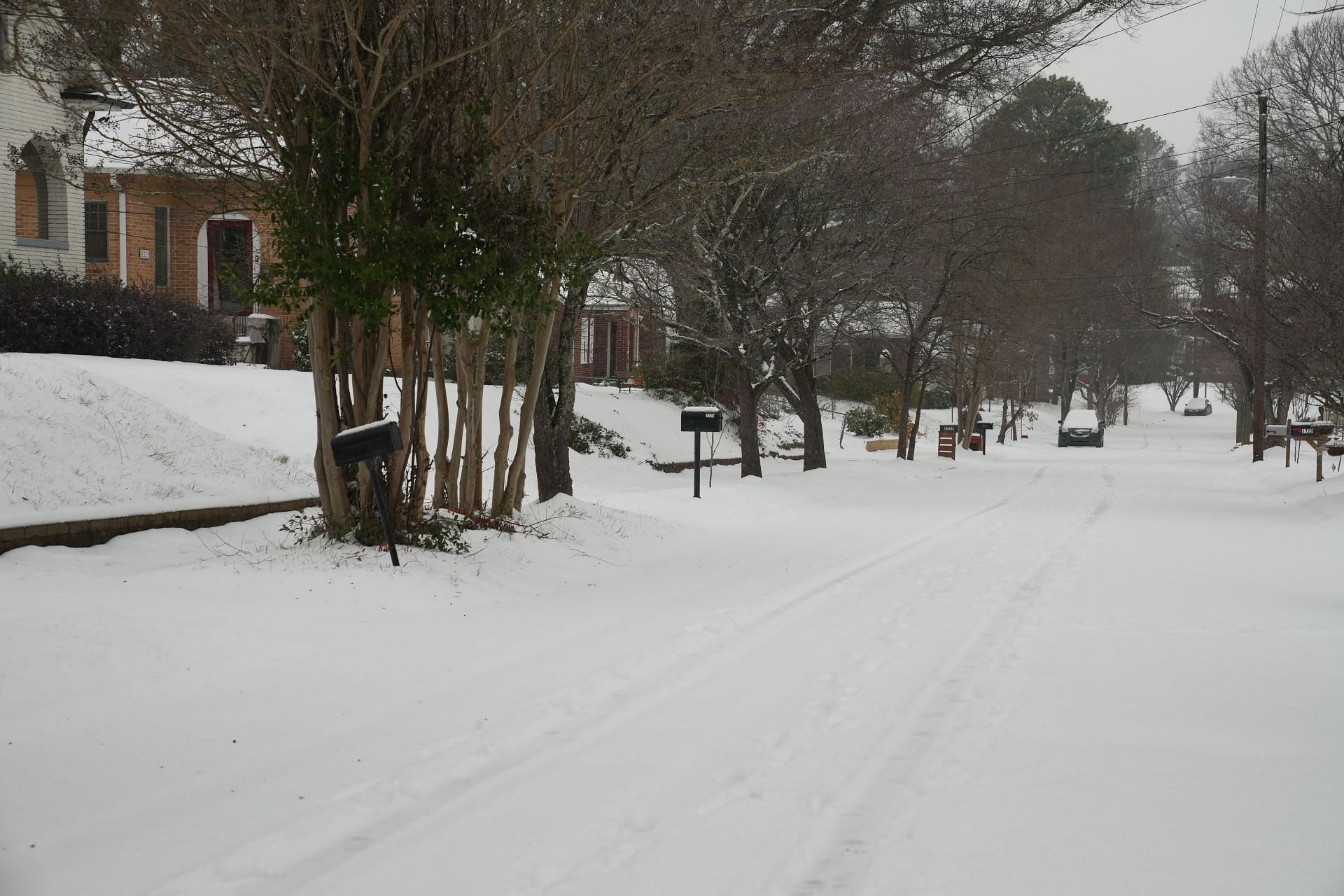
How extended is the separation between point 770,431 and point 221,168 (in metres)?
24.0

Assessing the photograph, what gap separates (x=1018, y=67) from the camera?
1243 centimetres

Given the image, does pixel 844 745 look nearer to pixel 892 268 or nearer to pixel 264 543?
pixel 264 543

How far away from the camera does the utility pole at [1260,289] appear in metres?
22.7

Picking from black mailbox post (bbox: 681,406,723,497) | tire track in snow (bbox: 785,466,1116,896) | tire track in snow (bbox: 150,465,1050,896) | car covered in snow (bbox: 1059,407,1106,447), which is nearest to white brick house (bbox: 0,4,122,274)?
black mailbox post (bbox: 681,406,723,497)

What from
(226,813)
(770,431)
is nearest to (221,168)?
(226,813)

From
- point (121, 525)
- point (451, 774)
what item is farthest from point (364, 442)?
point (451, 774)

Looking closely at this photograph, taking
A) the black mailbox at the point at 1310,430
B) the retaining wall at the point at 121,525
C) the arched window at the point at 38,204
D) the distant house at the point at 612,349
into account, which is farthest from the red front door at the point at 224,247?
the black mailbox at the point at 1310,430

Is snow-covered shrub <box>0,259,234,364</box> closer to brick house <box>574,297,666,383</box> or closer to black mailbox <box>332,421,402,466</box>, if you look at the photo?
black mailbox <box>332,421,402,466</box>

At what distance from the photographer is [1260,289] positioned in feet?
74.2

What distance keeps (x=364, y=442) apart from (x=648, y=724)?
3617 millimetres

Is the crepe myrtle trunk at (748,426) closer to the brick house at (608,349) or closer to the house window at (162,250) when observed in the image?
the brick house at (608,349)

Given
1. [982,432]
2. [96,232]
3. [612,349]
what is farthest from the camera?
[982,432]

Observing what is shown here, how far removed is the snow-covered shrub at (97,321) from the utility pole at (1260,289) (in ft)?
64.7

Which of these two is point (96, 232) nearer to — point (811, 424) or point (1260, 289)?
point (811, 424)
